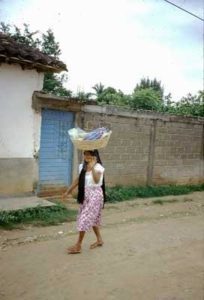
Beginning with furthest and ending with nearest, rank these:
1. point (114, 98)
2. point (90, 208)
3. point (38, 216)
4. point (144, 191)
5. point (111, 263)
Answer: point (114, 98) → point (144, 191) → point (38, 216) → point (90, 208) → point (111, 263)

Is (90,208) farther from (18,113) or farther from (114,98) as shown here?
(114,98)

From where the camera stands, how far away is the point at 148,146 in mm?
13328

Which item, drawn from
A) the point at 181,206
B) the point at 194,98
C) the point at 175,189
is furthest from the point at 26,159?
the point at 194,98

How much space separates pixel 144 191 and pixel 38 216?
14.7ft

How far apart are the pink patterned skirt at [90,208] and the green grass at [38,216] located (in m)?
1.93

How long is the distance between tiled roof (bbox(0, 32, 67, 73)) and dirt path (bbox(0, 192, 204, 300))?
3441 millimetres

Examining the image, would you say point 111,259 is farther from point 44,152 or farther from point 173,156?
point 173,156

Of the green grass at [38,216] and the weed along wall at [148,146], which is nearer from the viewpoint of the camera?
the green grass at [38,216]

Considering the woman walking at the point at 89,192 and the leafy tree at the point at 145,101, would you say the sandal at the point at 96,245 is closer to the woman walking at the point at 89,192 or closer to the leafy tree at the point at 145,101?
the woman walking at the point at 89,192

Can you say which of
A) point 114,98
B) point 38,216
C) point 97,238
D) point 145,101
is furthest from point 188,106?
point 97,238

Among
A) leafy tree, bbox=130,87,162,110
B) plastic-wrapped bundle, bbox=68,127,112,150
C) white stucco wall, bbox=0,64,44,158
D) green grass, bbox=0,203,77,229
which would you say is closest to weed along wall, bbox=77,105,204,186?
white stucco wall, bbox=0,64,44,158

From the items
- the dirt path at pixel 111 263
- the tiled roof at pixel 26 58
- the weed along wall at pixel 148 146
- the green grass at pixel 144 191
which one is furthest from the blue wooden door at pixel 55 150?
the dirt path at pixel 111 263

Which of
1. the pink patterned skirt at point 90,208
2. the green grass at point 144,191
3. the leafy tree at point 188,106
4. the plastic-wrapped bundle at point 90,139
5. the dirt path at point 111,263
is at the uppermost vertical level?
the leafy tree at point 188,106

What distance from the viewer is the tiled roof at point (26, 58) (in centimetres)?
933
